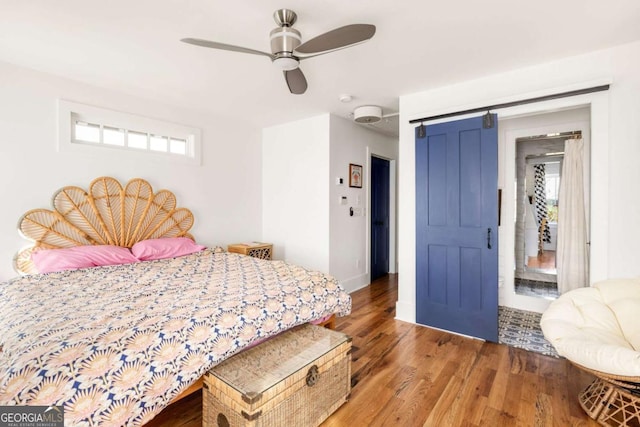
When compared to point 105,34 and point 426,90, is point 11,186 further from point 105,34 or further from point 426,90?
point 426,90

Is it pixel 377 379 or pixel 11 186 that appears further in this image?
pixel 11 186

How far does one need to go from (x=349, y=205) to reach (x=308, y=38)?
8.33 feet

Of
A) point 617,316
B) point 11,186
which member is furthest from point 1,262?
point 617,316

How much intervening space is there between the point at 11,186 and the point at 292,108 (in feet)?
9.39

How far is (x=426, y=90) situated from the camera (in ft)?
10.5

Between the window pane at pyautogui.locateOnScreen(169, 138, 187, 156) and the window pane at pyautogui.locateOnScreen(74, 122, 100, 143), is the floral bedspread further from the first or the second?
the window pane at pyautogui.locateOnScreen(169, 138, 187, 156)

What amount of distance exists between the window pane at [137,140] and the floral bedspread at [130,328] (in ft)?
5.16

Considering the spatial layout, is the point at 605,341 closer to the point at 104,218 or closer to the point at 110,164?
the point at 104,218

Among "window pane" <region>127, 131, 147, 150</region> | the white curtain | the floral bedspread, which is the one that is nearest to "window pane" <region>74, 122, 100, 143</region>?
"window pane" <region>127, 131, 147, 150</region>

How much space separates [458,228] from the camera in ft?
9.78

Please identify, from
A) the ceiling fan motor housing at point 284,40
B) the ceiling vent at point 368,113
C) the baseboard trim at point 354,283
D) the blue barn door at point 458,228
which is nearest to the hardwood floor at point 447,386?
the blue barn door at point 458,228

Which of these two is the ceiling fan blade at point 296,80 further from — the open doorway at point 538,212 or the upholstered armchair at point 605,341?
the open doorway at point 538,212

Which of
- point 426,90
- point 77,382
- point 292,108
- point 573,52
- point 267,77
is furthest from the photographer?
point 292,108

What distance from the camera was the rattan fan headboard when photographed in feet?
9.07
